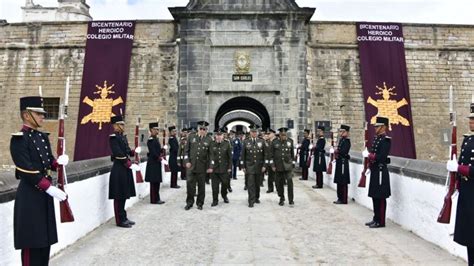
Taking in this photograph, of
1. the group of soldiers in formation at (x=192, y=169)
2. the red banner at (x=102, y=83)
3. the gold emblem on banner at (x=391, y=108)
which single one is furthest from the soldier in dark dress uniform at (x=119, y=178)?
the gold emblem on banner at (x=391, y=108)

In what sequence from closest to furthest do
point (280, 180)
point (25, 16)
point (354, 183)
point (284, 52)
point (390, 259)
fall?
point (390, 259) → point (280, 180) → point (354, 183) → point (284, 52) → point (25, 16)

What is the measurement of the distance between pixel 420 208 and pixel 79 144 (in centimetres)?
1520

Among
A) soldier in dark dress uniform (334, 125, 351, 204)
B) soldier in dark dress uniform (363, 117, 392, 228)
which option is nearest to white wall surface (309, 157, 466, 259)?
soldier in dark dress uniform (363, 117, 392, 228)

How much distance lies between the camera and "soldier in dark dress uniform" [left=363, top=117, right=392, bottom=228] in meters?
7.25

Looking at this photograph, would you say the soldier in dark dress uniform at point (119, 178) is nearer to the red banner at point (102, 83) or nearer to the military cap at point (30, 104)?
the military cap at point (30, 104)

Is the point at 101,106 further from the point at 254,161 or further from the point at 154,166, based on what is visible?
the point at 254,161

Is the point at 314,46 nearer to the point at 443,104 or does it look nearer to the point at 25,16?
the point at 443,104

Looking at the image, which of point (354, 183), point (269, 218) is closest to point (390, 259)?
point (269, 218)

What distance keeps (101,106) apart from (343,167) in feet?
40.3

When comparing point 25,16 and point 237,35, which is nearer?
point 237,35

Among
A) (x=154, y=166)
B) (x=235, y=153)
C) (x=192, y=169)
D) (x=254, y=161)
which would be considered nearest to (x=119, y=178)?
(x=192, y=169)

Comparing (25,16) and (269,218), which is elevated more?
(25,16)

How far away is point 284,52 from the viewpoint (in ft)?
59.8

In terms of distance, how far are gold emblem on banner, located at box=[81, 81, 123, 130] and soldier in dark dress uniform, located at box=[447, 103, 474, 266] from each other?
1584cm
